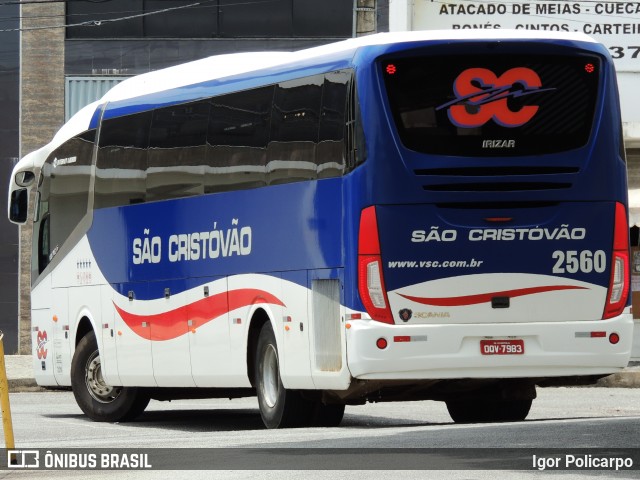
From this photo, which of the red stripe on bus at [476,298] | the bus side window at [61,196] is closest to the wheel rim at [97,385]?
the bus side window at [61,196]

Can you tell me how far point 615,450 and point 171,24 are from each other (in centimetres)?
2591

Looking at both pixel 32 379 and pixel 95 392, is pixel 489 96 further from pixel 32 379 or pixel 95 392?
pixel 32 379

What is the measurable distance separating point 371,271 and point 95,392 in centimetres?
698

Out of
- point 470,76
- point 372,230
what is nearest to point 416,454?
point 372,230

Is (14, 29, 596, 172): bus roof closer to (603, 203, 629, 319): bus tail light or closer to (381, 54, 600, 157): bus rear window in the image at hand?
(381, 54, 600, 157): bus rear window

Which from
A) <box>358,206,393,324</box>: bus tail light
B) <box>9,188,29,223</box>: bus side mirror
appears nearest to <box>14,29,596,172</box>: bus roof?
<box>9,188,29,223</box>: bus side mirror

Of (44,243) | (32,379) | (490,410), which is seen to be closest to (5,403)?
(490,410)

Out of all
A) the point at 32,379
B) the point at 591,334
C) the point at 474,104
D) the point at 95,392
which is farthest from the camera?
the point at 32,379

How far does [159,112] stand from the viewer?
19.5 metres

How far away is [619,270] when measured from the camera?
16000 mm

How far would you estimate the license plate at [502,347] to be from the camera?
15.5 meters

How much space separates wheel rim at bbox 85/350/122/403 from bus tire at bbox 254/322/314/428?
412 centimetres

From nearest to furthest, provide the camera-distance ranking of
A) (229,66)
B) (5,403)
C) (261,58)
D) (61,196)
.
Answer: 1. (5,403)
2. (261,58)
3. (229,66)
4. (61,196)

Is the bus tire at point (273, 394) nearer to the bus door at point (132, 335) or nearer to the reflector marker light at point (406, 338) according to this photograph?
the reflector marker light at point (406, 338)
